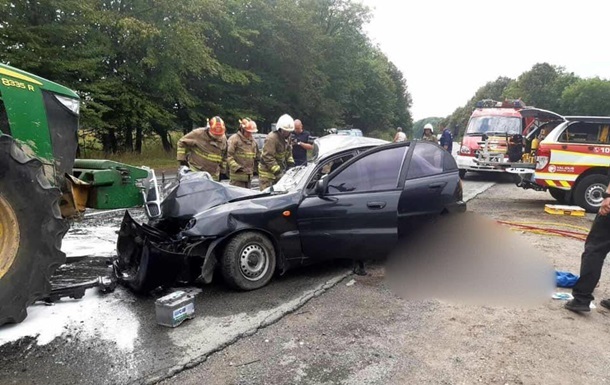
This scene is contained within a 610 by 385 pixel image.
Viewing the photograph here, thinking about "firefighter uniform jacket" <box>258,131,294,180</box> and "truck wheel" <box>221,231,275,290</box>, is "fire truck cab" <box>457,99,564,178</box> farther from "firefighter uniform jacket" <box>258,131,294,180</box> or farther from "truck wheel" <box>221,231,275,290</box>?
"truck wheel" <box>221,231,275,290</box>

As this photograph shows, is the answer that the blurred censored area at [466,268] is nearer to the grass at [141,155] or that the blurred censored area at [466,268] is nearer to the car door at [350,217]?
the car door at [350,217]

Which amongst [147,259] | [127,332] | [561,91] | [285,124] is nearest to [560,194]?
[285,124]

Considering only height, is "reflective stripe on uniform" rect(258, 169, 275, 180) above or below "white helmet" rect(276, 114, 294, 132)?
below

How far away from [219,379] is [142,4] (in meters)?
17.5

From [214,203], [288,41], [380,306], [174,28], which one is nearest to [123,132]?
[174,28]

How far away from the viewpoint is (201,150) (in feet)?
22.0

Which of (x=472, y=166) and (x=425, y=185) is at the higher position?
(x=425, y=185)

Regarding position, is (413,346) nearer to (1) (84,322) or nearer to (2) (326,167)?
(2) (326,167)

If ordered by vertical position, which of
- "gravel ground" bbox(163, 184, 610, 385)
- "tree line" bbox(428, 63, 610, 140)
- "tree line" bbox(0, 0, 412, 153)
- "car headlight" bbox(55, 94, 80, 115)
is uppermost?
"tree line" bbox(428, 63, 610, 140)

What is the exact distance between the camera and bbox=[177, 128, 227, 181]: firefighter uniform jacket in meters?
6.67

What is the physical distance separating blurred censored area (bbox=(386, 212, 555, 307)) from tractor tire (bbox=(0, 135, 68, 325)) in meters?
3.06

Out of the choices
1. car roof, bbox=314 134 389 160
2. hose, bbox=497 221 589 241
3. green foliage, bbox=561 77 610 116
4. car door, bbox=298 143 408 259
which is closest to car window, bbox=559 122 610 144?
hose, bbox=497 221 589 241

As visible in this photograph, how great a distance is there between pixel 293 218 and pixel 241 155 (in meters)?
2.83

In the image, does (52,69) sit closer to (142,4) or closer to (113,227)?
(142,4)
